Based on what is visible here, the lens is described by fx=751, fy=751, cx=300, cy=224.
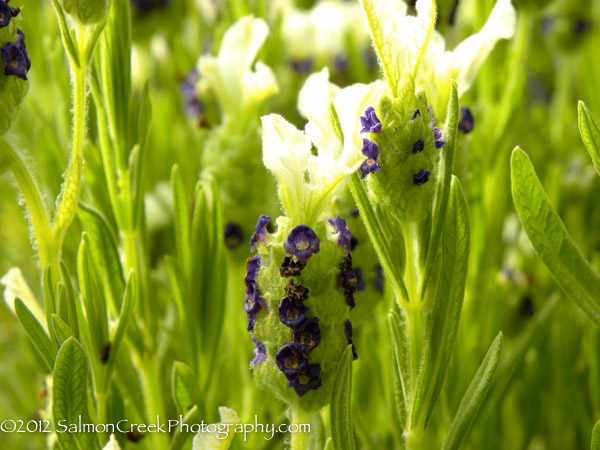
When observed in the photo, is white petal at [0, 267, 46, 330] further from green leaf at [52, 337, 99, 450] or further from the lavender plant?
green leaf at [52, 337, 99, 450]

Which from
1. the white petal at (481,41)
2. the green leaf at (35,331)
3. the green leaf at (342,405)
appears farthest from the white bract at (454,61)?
the green leaf at (35,331)

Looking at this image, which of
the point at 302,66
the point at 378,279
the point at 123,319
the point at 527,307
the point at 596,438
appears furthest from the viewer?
the point at 302,66

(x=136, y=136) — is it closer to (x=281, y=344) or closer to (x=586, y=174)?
(x=281, y=344)

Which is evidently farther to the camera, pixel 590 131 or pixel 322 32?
pixel 322 32

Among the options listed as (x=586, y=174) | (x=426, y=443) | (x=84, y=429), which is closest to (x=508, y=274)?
(x=586, y=174)

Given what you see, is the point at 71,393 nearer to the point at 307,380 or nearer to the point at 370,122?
the point at 307,380

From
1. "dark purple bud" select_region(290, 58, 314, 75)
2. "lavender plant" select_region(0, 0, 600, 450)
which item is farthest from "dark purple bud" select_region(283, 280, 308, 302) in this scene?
"dark purple bud" select_region(290, 58, 314, 75)

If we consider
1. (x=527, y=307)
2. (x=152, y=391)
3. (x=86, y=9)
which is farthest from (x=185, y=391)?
(x=527, y=307)
